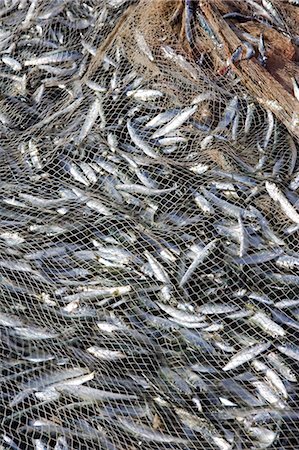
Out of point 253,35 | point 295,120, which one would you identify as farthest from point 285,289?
point 253,35

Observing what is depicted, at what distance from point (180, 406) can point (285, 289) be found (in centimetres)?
101

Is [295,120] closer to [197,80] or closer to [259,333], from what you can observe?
[197,80]

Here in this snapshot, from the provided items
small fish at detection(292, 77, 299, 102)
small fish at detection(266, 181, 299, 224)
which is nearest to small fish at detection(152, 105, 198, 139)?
small fish at detection(292, 77, 299, 102)

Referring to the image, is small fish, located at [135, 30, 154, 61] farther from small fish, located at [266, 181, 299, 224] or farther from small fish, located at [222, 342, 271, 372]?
small fish, located at [222, 342, 271, 372]

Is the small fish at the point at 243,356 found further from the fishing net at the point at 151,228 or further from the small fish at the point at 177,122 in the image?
the small fish at the point at 177,122

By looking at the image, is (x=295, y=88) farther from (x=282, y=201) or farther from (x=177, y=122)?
(x=282, y=201)

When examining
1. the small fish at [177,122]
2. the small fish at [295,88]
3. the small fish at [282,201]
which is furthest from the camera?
the small fish at [177,122]

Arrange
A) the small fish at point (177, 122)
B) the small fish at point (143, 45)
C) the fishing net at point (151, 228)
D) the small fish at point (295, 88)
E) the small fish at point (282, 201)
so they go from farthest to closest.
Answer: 1. the small fish at point (143, 45)
2. the small fish at point (177, 122)
3. the small fish at point (295, 88)
4. the small fish at point (282, 201)
5. the fishing net at point (151, 228)

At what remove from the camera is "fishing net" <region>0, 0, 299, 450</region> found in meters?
4.08

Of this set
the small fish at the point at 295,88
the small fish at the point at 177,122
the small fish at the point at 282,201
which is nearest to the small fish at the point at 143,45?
the small fish at the point at 177,122

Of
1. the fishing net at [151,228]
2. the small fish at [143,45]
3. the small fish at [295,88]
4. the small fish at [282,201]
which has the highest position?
the small fish at [295,88]

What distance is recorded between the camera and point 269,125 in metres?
5.48

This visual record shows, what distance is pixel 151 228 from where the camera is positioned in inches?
187

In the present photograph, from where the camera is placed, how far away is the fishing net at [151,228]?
4078 millimetres
